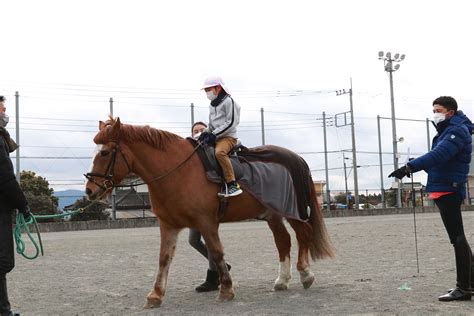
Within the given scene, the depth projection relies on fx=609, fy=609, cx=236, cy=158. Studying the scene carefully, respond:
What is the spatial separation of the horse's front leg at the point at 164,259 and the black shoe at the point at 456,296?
302 centimetres

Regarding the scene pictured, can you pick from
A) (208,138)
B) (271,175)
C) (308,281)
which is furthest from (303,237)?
(208,138)

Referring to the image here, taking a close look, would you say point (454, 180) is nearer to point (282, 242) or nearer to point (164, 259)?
point (282, 242)

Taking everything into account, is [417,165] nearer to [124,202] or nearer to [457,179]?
[457,179]

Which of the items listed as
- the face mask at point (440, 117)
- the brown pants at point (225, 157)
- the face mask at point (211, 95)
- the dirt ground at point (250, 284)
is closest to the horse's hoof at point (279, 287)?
the dirt ground at point (250, 284)

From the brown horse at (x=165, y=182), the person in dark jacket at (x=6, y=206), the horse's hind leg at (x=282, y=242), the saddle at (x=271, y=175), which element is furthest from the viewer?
the horse's hind leg at (x=282, y=242)

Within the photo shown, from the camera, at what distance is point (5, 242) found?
5.69 meters

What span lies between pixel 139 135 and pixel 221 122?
1029mm

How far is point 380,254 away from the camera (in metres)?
11.5

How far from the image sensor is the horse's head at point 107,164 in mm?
6785

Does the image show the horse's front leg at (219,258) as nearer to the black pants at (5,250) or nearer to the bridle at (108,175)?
the bridle at (108,175)

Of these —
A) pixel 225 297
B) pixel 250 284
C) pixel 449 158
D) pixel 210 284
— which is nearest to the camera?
pixel 449 158

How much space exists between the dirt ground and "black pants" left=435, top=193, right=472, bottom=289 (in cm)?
27

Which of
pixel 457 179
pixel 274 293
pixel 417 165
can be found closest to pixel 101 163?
pixel 274 293

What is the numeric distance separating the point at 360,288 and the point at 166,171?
2761 millimetres
